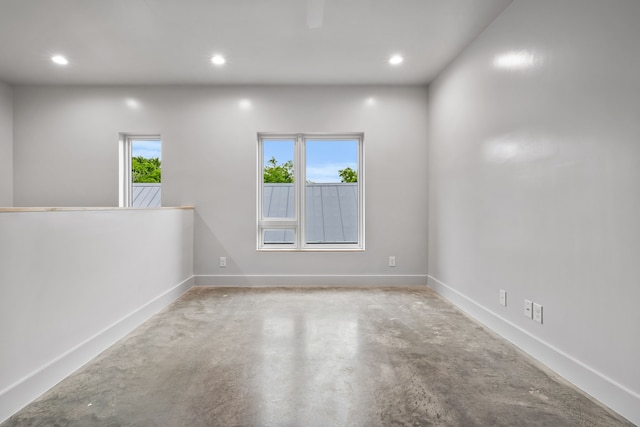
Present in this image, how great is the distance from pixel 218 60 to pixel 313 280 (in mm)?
2641

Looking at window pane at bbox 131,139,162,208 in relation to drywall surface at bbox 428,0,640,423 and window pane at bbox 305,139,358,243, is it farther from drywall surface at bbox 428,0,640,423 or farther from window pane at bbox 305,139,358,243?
drywall surface at bbox 428,0,640,423

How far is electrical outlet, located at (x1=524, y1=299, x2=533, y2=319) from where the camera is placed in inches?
84.8

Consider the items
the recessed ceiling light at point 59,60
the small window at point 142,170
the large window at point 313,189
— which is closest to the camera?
the recessed ceiling light at point 59,60

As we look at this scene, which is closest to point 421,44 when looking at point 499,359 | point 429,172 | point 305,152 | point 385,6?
point 385,6

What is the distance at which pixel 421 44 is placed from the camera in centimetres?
296

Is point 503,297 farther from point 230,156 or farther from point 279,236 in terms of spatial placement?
point 230,156

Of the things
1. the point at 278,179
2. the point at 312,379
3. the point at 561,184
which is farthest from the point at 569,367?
the point at 278,179

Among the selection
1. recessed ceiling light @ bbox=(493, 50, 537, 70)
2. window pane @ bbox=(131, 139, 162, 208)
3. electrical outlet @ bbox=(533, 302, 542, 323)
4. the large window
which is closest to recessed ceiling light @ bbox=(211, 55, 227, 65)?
the large window

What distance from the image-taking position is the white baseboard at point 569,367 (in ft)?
4.91

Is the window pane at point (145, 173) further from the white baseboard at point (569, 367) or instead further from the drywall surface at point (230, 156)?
the white baseboard at point (569, 367)

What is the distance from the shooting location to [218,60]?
10.7 feet

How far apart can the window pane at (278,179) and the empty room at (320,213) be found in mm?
27

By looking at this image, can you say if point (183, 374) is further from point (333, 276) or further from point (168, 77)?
point (168, 77)

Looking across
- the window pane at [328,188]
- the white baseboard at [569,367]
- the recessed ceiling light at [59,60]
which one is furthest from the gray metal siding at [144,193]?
the white baseboard at [569,367]
